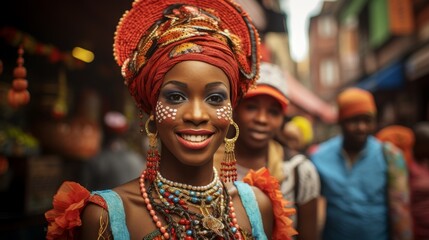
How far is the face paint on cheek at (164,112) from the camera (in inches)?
65.2

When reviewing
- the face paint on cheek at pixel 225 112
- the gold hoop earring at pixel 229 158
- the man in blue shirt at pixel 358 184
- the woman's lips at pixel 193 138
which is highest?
the face paint on cheek at pixel 225 112

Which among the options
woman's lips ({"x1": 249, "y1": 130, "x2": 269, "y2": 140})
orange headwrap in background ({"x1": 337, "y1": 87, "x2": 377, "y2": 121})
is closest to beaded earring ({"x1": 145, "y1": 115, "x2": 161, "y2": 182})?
woman's lips ({"x1": 249, "y1": 130, "x2": 269, "y2": 140})

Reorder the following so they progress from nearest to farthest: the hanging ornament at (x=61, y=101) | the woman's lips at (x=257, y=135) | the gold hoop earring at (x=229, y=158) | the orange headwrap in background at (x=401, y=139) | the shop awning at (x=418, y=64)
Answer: the gold hoop earring at (x=229, y=158) < the woman's lips at (x=257, y=135) < the hanging ornament at (x=61, y=101) < the orange headwrap in background at (x=401, y=139) < the shop awning at (x=418, y=64)

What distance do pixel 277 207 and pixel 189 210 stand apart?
506 mm

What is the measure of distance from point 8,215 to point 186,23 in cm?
347

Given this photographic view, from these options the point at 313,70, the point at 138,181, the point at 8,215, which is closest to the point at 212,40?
the point at 138,181

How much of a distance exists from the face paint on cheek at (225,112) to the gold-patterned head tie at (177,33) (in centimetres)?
25

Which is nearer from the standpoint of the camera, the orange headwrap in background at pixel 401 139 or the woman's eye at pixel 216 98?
the woman's eye at pixel 216 98

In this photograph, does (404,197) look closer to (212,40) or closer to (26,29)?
(212,40)

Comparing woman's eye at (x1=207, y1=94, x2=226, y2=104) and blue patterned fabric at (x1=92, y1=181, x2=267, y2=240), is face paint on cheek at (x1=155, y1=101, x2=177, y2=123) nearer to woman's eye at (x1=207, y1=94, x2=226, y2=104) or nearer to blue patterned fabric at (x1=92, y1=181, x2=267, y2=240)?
woman's eye at (x1=207, y1=94, x2=226, y2=104)

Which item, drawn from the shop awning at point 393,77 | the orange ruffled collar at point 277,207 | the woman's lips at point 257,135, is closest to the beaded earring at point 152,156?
the orange ruffled collar at point 277,207

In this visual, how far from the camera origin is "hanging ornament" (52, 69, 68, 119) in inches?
188

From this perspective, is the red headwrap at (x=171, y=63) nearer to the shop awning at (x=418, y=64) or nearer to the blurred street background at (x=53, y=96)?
the blurred street background at (x=53, y=96)

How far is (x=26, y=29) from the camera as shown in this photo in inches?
155
